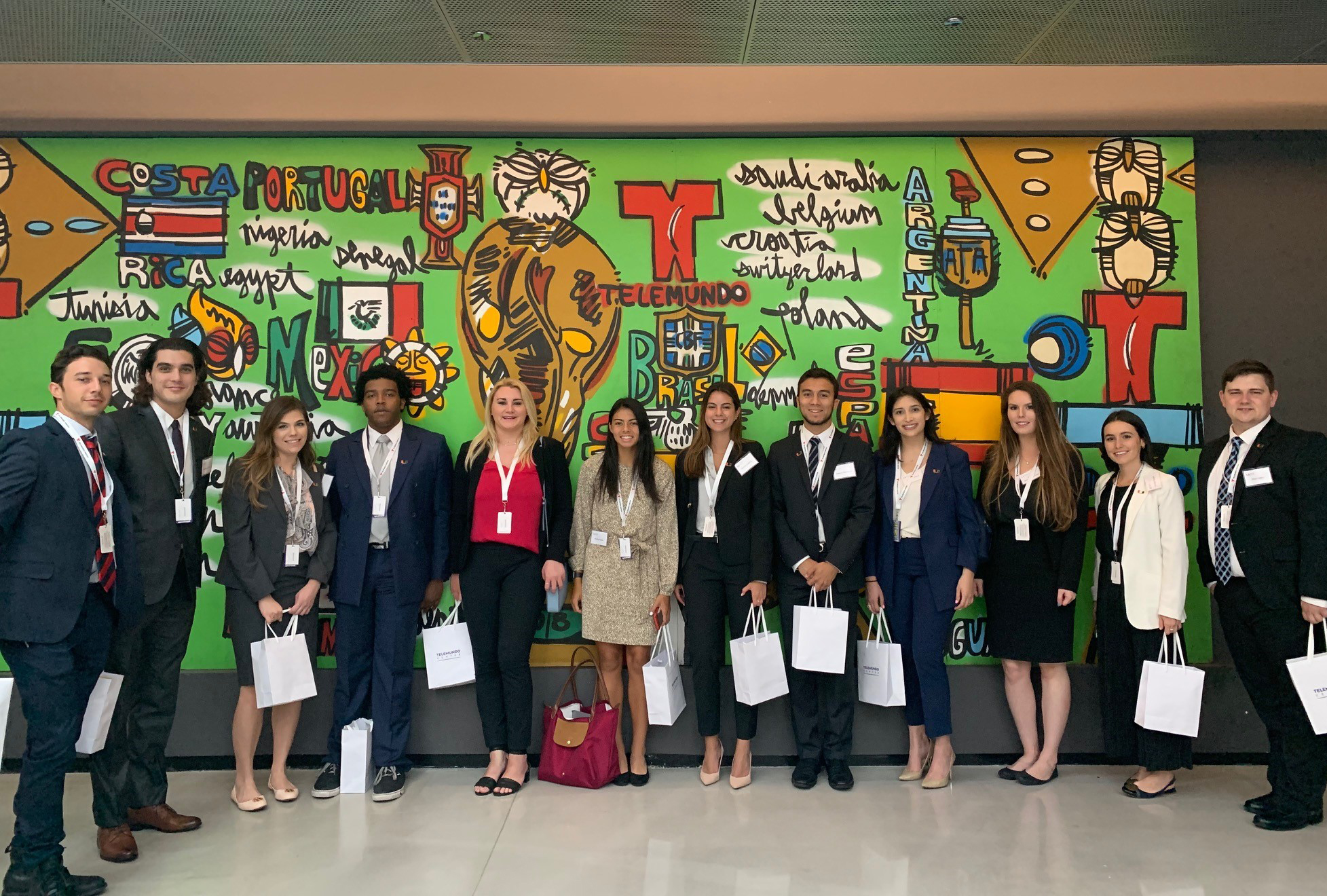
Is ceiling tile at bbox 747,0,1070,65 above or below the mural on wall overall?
above

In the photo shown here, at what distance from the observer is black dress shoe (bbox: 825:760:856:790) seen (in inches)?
164

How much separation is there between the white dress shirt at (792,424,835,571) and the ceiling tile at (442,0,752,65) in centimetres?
190

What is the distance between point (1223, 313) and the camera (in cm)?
479

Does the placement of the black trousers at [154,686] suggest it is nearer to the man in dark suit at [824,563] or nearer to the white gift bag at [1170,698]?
the man in dark suit at [824,563]

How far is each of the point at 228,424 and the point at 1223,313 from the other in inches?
211

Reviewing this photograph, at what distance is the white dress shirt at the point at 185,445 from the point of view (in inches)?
146

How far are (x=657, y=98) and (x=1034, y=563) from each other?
3.01 meters

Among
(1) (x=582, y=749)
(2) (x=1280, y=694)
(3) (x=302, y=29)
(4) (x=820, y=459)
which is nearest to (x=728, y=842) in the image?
(1) (x=582, y=749)

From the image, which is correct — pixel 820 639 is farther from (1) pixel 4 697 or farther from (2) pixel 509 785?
(1) pixel 4 697

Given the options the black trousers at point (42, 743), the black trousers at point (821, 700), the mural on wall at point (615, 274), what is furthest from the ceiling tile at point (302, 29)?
the black trousers at point (821, 700)

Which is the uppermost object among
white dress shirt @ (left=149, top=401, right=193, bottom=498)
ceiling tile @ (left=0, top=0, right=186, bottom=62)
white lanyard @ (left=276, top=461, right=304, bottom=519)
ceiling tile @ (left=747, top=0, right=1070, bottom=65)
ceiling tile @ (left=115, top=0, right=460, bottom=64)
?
ceiling tile @ (left=0, top=0, right=186, bottom=62)

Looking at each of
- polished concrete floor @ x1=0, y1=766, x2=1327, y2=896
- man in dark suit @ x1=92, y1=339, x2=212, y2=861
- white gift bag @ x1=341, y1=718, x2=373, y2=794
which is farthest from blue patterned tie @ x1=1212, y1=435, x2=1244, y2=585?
man in dark suit @ x1=92, y1=339, x2=212, y2=861

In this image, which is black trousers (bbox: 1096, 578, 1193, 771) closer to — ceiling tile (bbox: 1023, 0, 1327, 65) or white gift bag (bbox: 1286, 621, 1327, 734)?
white gift bag (bbox: 1286, 621, 1327, 734)

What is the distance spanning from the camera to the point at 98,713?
124 inches
